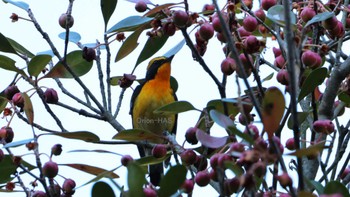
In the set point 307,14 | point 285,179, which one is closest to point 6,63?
point 307,14

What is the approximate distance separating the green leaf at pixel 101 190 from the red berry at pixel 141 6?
3.04 ft

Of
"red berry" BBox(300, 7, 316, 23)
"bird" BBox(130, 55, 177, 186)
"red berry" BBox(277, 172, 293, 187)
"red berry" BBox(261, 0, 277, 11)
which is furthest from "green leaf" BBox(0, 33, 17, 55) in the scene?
"bird" BBox(130, 55, 177, 186)

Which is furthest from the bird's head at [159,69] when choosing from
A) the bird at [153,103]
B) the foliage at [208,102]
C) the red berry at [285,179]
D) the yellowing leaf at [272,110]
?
the red berry at [285,179]

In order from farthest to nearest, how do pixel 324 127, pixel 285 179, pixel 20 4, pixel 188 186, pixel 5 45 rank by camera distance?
pixel 20 4, pixel 5 45, pixel 324 127, pixel 188 186, pixel 285 179

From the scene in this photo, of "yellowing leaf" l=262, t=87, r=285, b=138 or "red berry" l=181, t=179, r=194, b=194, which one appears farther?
"red berry" l=181, t=179, r=194, b=194

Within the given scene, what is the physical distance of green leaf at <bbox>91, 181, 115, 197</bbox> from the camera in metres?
1.57

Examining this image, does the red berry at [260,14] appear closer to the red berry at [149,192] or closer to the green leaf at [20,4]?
the green leaf at [20,4]

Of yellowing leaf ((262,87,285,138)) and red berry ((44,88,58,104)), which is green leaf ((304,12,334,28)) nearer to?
yellowing leaf ((262,87,285,138))

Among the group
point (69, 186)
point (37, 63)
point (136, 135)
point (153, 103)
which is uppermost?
point (37, 63)

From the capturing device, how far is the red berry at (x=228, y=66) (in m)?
2.02

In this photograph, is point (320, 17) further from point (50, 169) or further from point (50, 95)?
point (50, 95)

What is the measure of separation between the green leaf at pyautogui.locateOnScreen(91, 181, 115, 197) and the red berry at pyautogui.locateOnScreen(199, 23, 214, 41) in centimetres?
70

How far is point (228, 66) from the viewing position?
202cm

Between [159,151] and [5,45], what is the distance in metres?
0.68
